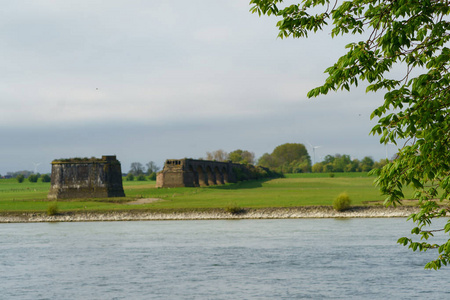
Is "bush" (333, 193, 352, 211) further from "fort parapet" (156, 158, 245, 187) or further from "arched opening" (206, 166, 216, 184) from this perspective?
"arched opening" (206, 166, 216, 184)

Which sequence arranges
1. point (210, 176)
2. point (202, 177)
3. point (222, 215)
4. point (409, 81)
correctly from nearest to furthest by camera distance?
point (409, 81) → point (222, 215) → point (202, 177) → point (210, 176)

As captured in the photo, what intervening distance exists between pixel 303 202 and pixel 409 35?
5960 centimetres

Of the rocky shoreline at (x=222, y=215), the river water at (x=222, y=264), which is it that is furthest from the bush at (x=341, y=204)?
the river water at (x=222, y=264)

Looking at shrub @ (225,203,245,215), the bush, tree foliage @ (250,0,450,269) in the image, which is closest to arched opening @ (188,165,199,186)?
shrub @ (225,203,245,215)

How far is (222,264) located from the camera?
111ft

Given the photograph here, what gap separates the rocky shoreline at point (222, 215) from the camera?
6012cm

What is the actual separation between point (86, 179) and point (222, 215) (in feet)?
95.9

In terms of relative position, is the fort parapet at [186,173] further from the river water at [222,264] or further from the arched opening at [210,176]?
the river water at [222,264]

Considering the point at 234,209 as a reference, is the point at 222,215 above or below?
below

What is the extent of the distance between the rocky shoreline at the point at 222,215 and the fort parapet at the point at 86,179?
17.3 m

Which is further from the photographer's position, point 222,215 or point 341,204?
point 222,215

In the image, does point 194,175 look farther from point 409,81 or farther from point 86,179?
point 409,81

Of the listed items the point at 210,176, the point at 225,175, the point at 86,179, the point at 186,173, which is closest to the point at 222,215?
the point at 86,179

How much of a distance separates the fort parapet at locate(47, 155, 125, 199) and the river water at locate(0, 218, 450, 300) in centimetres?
3094
